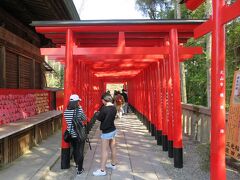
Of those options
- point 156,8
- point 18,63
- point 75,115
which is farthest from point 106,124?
point 156,8

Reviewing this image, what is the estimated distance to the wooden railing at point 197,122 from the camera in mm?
8686

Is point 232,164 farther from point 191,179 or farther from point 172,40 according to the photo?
point 172,40

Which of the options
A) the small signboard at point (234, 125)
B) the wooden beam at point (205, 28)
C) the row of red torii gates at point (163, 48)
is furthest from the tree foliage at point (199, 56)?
the wooden beam at point (205, 28)

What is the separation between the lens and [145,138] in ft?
36.6

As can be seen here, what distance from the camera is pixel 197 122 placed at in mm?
9617

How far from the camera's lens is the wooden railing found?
869cm

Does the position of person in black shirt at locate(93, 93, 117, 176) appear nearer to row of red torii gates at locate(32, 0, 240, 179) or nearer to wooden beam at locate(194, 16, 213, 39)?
row of red torii gates at locate(32, 0, 240, 179)

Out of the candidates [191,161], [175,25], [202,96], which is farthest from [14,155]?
[202,96]

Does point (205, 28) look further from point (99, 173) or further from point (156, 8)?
point (156, 8)

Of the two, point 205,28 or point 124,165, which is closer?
point 205,28

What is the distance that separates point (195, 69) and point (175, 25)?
47.1ft

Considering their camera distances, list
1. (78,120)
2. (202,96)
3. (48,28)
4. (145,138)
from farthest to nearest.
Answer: (202,96) < (145,138) < (48,28) < (78,120)

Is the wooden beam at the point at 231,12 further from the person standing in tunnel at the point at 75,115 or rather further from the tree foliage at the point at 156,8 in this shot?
the tree foliage at the point at 156,8

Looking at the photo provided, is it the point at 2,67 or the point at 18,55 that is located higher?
the point at 18,55
